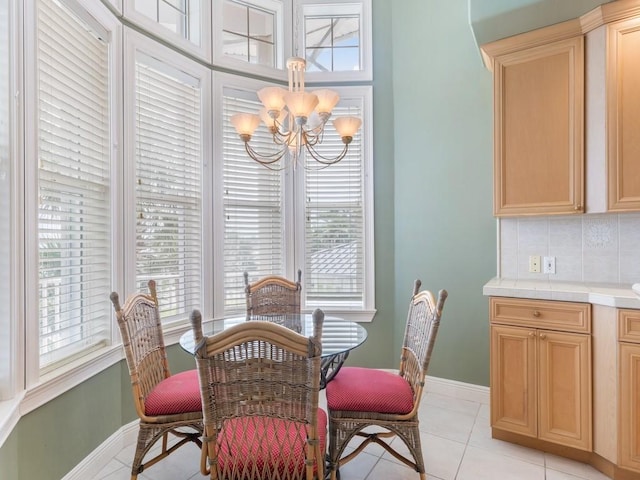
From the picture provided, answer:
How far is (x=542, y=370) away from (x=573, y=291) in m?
0.50

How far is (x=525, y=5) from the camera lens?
2.09 meters

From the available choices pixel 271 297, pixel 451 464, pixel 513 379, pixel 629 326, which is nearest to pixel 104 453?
pixel 271 297

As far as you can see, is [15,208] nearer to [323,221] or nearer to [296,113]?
[296,113]

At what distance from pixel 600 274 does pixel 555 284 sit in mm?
336

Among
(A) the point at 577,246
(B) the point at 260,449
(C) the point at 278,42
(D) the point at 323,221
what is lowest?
(B) the point at 260,449

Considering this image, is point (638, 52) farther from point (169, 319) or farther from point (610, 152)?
point (169, 319)

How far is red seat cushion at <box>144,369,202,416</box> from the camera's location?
1.74 metres

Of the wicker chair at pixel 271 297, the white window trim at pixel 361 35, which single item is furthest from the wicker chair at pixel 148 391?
the white window trim at pixel 361 35

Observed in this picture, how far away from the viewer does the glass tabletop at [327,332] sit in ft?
5.85

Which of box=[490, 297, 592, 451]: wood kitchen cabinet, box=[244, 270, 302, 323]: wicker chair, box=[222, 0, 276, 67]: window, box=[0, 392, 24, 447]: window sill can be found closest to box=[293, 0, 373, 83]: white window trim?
box=[222, 0, 276, 67]: window

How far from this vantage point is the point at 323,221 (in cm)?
330

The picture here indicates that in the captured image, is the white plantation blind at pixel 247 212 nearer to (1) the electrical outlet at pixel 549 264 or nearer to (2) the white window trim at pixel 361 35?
(2) the white window trim at pixel 361 35

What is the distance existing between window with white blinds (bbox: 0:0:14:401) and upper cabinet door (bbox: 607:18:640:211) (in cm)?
306

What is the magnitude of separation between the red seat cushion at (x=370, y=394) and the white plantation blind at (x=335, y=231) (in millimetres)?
1343
